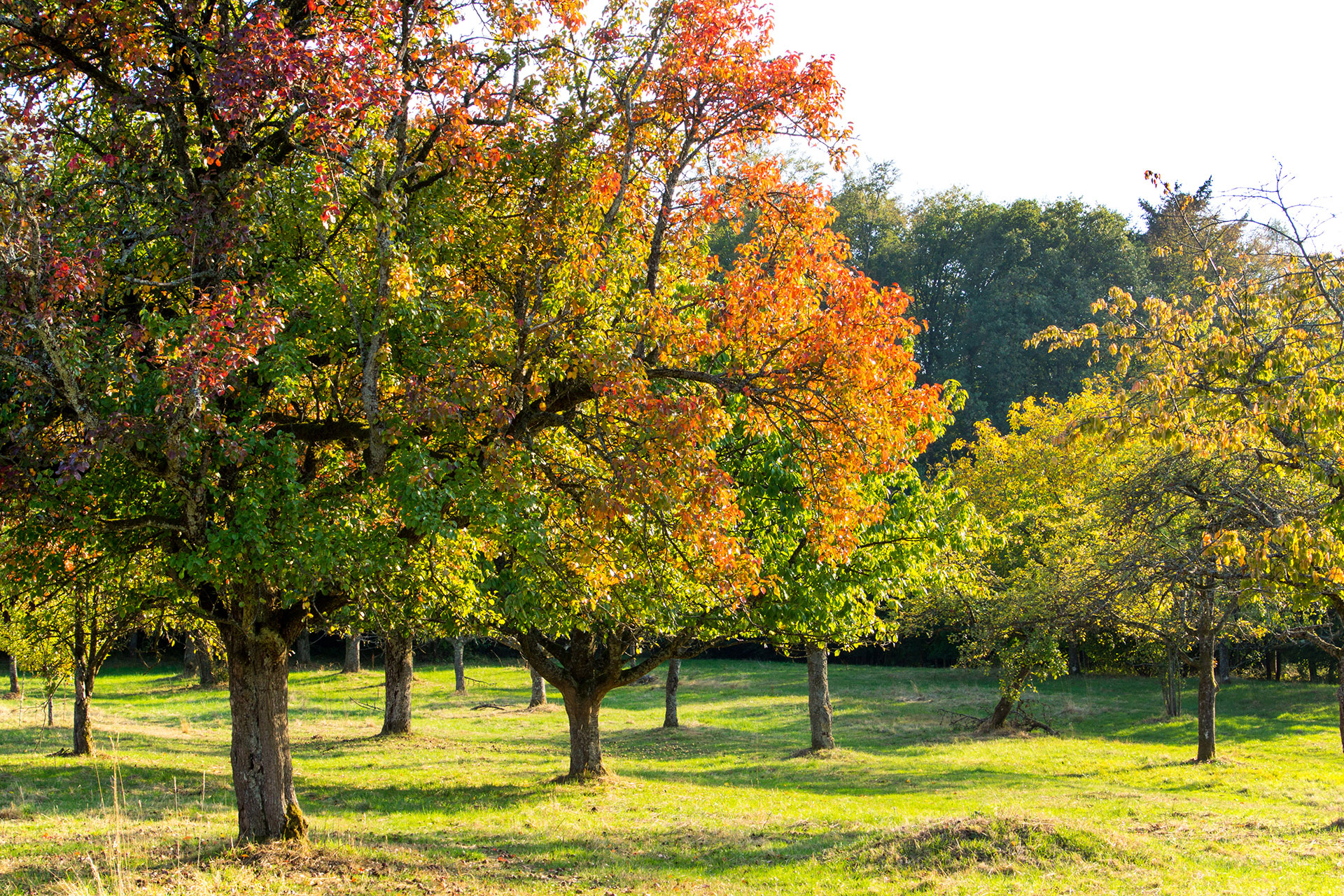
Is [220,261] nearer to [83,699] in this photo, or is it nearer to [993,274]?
[83,699]

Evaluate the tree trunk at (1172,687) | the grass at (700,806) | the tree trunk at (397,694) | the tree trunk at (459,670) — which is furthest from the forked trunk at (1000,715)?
the tree trunk at (459,670)

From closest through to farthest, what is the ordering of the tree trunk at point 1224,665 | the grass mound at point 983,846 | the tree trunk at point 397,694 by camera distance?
the grass mound at point 983,846 < the tree trunk at point 397,694 < the tree trunk at point 1224,665

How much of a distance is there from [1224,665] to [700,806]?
116 feet

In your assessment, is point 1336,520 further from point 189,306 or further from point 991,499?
point 991,499

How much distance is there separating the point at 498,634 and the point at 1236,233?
45.9 ft

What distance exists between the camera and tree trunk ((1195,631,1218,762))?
80.4ft

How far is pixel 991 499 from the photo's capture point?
44.3 meters

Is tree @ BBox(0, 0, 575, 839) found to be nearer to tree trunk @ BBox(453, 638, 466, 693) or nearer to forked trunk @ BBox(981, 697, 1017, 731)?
forked trunk @ BBox(981, 697, 1017, 731)

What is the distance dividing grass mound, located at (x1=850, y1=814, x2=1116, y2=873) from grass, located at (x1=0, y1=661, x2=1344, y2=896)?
4 centimetres

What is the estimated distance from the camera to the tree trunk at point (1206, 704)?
24.5 metres

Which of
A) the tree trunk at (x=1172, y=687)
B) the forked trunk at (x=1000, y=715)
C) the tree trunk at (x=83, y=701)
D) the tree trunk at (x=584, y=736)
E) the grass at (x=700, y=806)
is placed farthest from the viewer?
the tree trunk at (x=1172, y=687)

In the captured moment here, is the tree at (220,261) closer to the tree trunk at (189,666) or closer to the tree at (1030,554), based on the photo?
the tree at (1030,554)

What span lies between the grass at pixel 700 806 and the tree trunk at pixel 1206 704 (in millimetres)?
914

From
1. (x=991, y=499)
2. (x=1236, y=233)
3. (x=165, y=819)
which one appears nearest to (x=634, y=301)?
(x=1236, y=233)
